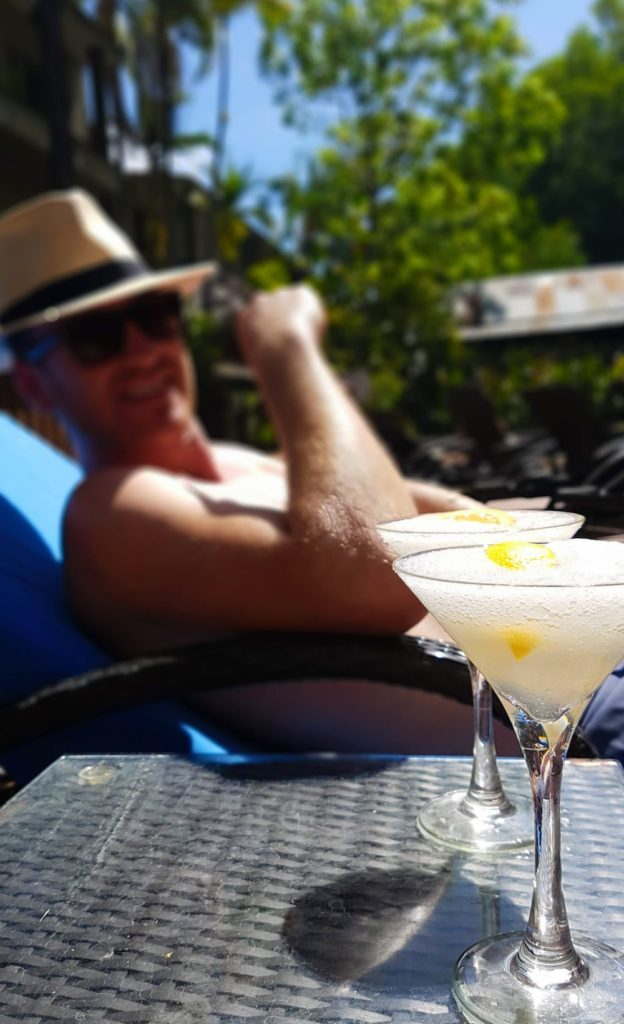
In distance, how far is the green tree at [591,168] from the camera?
46719 millimetres

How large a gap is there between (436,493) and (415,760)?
433mm

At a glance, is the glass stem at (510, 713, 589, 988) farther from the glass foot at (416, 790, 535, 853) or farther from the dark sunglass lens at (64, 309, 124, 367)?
the dark sunglass lens at (64, 309, 124, 367)

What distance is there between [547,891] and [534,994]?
0.09m

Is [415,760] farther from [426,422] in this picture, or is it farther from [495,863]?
[426,422]

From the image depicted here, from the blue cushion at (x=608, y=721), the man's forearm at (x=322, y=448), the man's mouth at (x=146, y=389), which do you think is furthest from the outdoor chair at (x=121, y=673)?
the man's mouth at (x=146, y=389)

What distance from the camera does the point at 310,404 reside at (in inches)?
72.2

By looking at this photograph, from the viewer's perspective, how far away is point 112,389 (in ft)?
8.57

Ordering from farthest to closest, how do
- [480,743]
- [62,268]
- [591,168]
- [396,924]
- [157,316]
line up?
[591,168], [62,268], [157,316], [480,743], [396,924]

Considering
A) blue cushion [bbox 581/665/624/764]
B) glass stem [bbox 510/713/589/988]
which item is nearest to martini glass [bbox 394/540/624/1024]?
glass stem [bbox 510/713/589/988]

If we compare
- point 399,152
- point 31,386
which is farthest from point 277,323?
point 399,152

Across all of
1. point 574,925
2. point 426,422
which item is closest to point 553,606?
point 574,925

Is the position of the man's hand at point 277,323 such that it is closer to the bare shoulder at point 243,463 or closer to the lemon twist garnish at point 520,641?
the bare shoulder at point 243,463

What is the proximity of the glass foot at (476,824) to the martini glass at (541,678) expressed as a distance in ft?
0.71

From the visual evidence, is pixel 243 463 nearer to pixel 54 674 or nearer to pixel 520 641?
pixel 54 674
